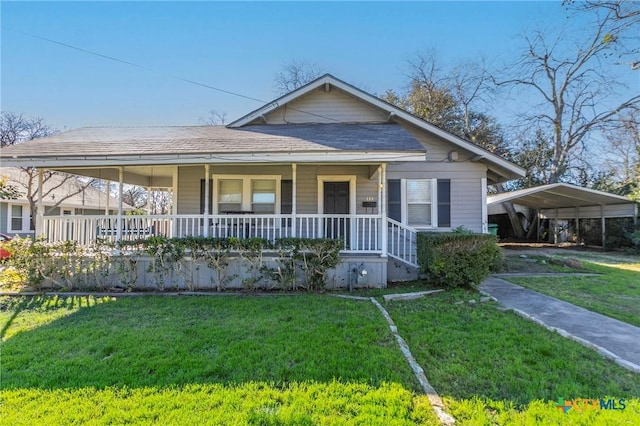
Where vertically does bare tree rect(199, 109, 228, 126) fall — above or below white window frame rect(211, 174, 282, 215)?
above

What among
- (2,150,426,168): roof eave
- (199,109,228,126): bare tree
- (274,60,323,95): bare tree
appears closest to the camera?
(2,150,426,168): roof eave

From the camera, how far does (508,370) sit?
338 cm

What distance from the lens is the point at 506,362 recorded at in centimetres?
357

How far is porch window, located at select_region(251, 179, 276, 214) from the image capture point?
9.81 m

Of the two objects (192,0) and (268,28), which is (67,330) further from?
(268,28)

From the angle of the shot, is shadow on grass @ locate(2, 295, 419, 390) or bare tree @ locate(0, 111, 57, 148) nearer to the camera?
shadow on grass @ locate(2, 295, 419, 390)

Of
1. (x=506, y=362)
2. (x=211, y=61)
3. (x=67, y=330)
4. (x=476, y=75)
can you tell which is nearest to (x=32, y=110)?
(x=211, y=61)

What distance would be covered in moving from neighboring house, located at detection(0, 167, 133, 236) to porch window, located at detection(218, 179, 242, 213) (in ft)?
29.6

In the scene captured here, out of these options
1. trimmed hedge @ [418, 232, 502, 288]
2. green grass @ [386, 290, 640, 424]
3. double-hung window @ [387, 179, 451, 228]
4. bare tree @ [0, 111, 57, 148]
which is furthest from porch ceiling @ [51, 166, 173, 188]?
bare tree @ [0, 111, 57, 148]

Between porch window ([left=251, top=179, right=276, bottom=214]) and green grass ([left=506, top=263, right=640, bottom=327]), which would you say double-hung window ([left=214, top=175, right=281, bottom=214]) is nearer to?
porch window ([left=251, top=179, right=276, bottom=214])

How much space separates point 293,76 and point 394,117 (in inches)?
779


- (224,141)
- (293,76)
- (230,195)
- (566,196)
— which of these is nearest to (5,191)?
(230,195)

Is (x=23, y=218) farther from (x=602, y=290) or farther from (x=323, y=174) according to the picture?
(x=602, y=290)

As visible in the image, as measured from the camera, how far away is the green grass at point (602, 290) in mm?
5609
